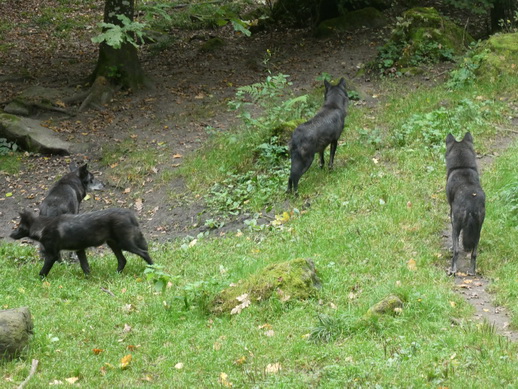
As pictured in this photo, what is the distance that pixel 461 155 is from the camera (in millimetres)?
10195

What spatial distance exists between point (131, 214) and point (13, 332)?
3.44m

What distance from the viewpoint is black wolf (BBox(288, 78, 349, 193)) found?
41.7ft

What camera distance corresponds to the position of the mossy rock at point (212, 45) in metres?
22.2

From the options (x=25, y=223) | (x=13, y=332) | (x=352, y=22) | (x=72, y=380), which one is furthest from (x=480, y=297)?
(x=352, y=22)

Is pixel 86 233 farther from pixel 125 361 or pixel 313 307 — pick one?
pixel 313 307

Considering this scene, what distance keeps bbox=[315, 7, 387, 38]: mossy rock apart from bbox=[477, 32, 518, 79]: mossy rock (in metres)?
5.03

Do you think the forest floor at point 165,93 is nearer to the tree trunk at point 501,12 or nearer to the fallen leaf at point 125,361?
the tree trunk at point 501,12

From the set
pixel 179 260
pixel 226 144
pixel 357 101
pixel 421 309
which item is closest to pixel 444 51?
pixel 357 101

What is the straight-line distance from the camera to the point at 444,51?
1866 cm

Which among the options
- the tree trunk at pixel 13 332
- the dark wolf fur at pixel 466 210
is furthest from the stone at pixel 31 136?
the dark wolf fur at pixel 466 210

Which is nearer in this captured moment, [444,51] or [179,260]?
[179,260]

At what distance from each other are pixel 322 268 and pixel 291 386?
2955mm

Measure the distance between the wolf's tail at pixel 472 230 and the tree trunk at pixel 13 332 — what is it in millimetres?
5697

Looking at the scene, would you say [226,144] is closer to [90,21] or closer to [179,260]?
[179,260]
